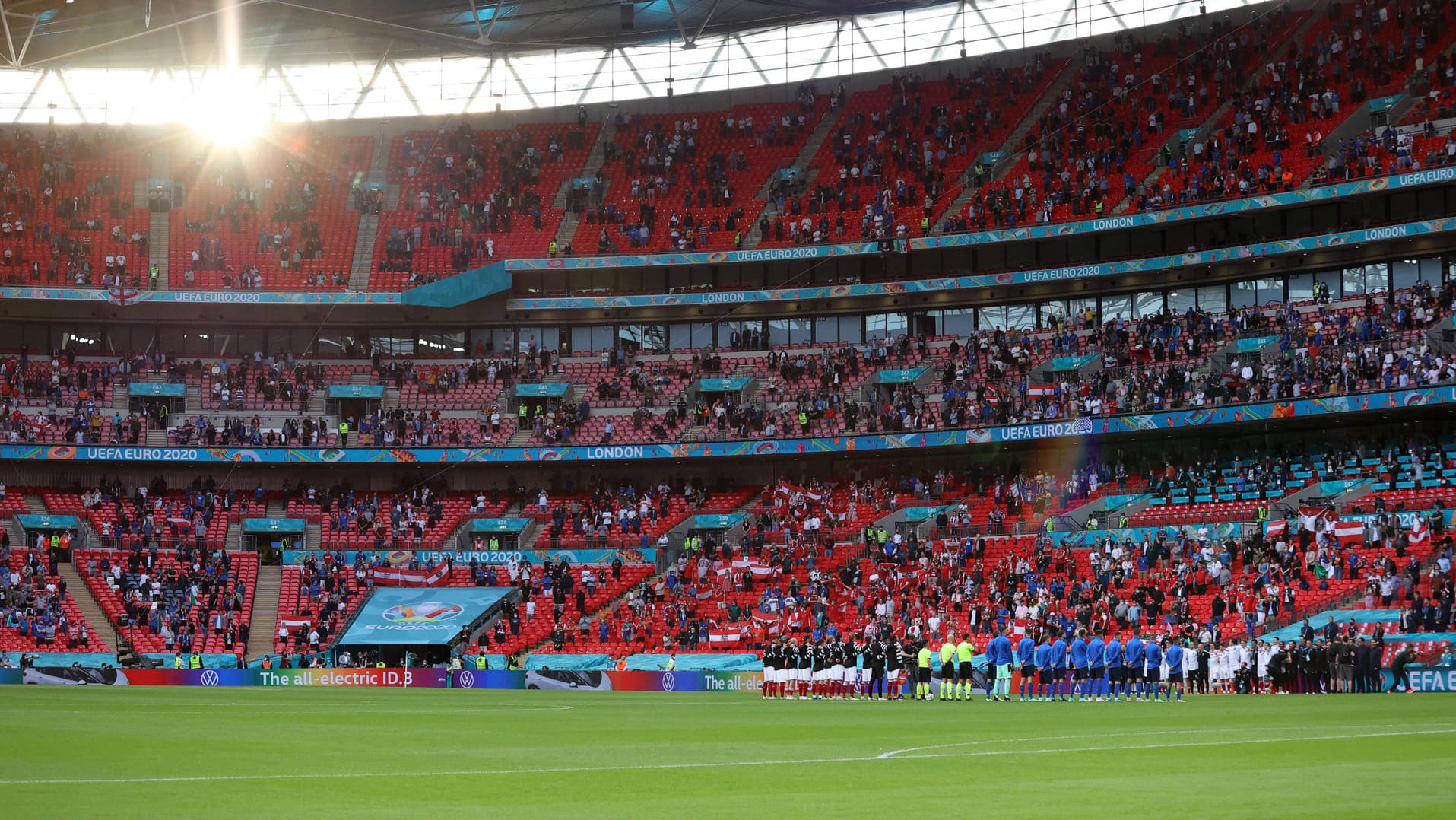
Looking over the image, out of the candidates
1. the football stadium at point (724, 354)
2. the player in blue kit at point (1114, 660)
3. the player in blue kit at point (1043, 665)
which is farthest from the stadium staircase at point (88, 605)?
the player in blue kit at point (1114, 660)

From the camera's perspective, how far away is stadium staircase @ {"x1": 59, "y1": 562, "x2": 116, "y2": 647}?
176 ft

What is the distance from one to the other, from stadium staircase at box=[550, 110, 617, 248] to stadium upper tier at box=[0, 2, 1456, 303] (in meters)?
0.11

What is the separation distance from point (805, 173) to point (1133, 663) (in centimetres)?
4193

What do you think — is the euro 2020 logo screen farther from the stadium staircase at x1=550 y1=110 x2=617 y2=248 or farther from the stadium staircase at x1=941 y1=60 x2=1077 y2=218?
the stadium staircase at x1=941 y1=60 x2=1077 y2=218

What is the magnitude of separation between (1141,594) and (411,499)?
1250 inches

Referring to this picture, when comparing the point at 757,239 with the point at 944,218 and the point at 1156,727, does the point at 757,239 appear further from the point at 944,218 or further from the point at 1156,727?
the point at 1156,727

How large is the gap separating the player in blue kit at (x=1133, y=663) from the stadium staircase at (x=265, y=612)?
107 feet

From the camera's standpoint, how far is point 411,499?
6388 centimetres

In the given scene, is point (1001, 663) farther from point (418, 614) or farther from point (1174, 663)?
point (418, 614)

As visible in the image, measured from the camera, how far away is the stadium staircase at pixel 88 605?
2115 inches

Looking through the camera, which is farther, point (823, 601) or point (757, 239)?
point (757, 239)

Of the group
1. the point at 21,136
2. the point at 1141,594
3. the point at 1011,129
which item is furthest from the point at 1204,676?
the point at 21,136

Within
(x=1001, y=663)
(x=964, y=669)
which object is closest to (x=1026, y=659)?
(x=1001, y=663)

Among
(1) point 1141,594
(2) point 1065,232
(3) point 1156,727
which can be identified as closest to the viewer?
(3) point 1156,727
